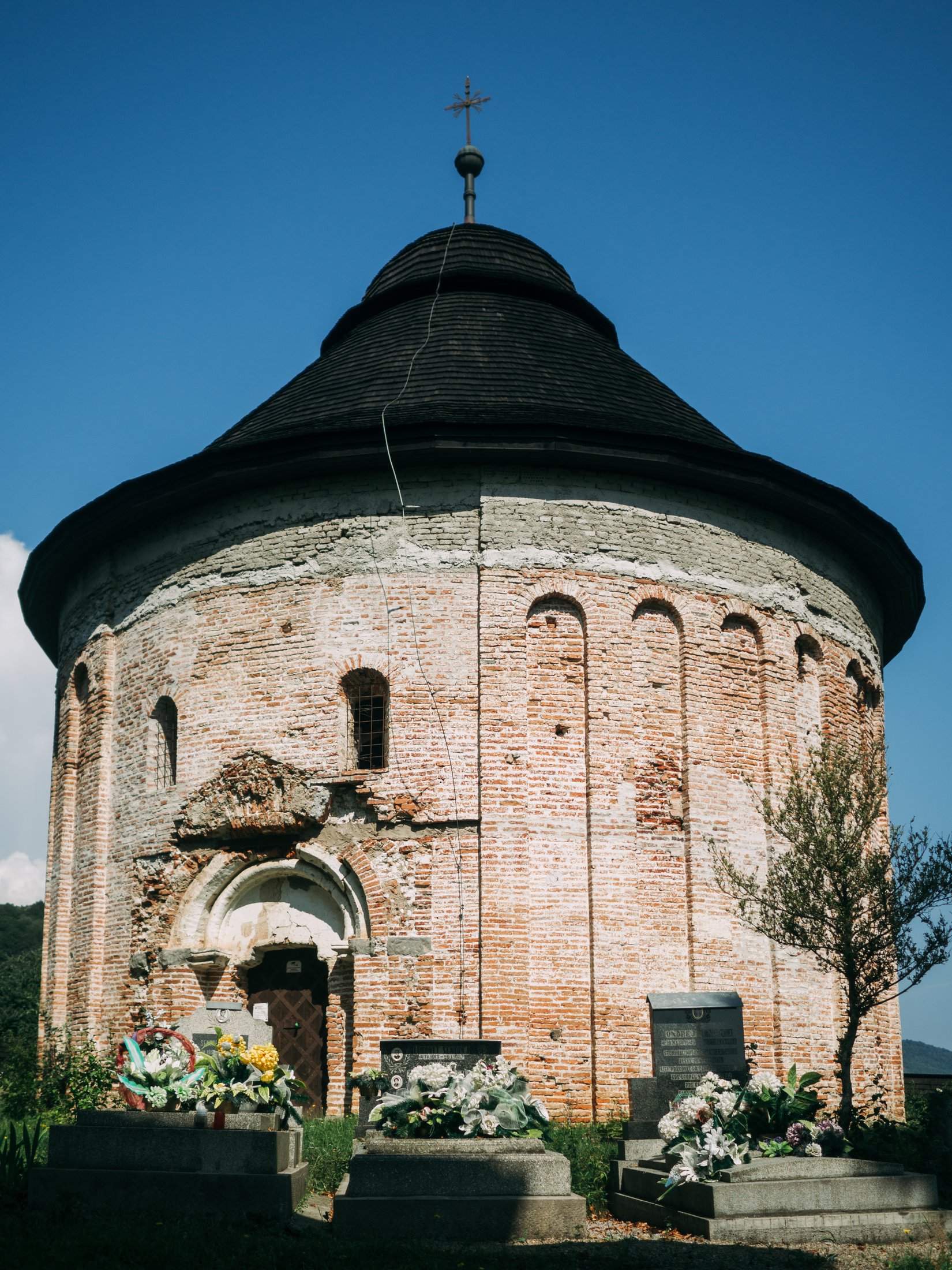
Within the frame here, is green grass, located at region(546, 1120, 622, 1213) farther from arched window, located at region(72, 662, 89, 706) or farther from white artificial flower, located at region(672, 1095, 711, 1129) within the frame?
arched window, located at region(72, 662, 89, 706)

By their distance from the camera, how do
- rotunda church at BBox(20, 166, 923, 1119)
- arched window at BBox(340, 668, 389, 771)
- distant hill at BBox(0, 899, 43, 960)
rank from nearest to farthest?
rotunda church at BBox(20, 166, 923, 1119), arched window at BBox(340, 668, 389, 771), distant hill at BBox(0, 899, 43, 960)

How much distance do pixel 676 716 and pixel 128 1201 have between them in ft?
30.0

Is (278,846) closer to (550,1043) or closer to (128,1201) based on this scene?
(550,1043)

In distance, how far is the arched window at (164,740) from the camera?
17.5 meters

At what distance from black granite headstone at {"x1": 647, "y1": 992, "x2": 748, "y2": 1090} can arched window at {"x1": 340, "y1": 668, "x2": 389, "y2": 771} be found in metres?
5.13

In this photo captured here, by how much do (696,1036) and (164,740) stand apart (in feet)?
28.8

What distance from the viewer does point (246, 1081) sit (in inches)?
436

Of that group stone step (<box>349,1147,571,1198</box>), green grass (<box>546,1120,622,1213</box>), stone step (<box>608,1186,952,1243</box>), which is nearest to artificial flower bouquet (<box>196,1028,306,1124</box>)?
stone step (<box>349,1147,571,1198</box>)

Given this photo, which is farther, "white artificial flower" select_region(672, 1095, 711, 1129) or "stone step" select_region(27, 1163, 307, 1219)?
"white artificial flower" select_region(672, 1095, 711, 1129)

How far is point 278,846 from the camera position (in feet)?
52.7

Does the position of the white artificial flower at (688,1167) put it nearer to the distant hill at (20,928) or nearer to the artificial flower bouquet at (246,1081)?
the artificial flower bouquet at (246,1081)

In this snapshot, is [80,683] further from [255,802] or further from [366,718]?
[366,718]

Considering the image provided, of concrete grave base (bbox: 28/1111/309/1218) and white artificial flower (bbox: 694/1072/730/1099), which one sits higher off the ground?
white artificial flower (bbox: 694/1072/730/1099)

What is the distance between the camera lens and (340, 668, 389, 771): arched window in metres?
16.2
